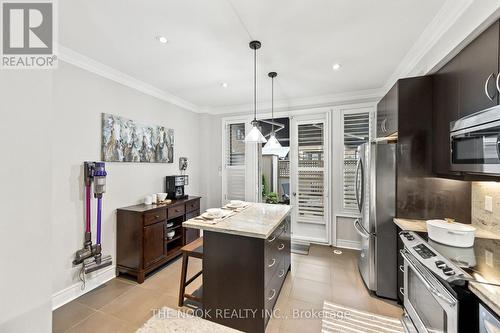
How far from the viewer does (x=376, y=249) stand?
7.84 feet

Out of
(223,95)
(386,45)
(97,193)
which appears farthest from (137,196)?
(386,45)

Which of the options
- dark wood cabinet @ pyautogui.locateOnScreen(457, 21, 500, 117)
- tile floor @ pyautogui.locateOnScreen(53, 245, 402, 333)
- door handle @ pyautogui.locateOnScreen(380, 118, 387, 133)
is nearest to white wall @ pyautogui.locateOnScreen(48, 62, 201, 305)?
tile floor @ pyautogui.locateOnScreen(53, 245, 402, 333)

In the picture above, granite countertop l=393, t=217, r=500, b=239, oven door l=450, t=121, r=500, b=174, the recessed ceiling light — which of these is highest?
the recessed ceiling light

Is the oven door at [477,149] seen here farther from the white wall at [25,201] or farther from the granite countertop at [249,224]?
the white wall at [25,201]

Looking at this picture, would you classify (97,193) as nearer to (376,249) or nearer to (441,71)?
(376,249)

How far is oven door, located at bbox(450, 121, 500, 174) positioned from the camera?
1239 millimetres

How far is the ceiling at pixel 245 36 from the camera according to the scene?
5.62 feet

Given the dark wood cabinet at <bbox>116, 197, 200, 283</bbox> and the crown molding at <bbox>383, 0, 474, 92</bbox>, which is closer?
the crown molding at <bbox>383, 0, 474, 92</bbox>

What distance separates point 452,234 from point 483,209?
2.43 feet

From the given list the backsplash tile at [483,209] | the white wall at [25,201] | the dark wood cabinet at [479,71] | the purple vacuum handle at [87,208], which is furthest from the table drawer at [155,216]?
the backsplash tile at [483,209]

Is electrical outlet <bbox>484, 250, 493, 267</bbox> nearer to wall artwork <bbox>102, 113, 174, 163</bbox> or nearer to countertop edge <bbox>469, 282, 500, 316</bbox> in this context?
countertop edge <bbox>469, 282, 500, 316</bbox>

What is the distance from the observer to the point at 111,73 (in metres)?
2.79

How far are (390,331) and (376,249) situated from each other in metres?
0.76

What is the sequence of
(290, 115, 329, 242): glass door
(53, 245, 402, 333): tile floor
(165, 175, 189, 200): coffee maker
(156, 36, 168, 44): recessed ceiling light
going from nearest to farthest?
(53, 245, 402, 333): tile floor → (156, 36, 168, 44): recessed ceiling light → (165, 175, 189, 200): coffee maker → (290, 115, 329, 242): glass door
